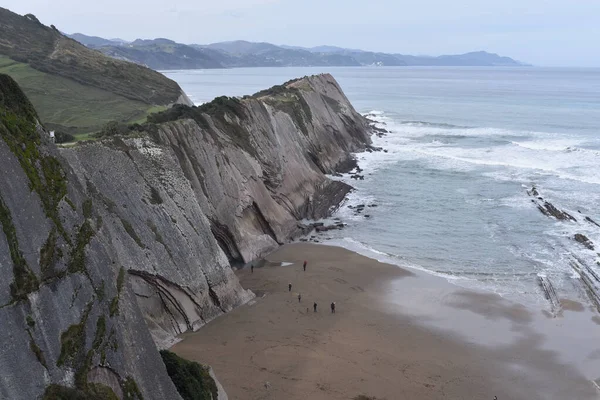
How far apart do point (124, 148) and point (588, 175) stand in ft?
165

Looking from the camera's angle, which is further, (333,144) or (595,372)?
(333,144)

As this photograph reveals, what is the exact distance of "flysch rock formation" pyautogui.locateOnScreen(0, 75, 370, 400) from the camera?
12.1 meters

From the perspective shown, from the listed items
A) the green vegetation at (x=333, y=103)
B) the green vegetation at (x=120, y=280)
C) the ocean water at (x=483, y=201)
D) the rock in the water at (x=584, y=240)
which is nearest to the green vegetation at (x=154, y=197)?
the green vegetation at (x=120, y=280)

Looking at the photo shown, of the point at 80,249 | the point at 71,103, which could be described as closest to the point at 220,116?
the point at 71,103

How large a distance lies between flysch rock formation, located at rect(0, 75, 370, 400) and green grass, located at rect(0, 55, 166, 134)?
9.51m

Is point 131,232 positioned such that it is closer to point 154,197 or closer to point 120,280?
point 154,197

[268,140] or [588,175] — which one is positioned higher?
[268,140]

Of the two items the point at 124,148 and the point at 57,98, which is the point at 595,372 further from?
the point at 57,98

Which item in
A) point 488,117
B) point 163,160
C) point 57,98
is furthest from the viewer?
point 488,117

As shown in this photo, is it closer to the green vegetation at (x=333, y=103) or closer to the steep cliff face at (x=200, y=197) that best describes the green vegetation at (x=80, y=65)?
the steep cliff face at (x=200, y=197)

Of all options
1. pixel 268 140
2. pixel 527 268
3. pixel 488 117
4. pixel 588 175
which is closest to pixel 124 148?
pixel 268 140

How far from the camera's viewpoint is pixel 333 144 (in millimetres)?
64188

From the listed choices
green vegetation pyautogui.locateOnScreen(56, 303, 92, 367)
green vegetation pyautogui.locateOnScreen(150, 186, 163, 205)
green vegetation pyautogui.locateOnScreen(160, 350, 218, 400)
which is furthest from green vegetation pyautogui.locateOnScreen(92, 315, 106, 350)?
green vegetation pyautogui.locateOnScreen(150, 186, 163, 205)

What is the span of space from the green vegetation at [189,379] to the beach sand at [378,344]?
320 cm
